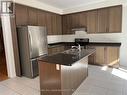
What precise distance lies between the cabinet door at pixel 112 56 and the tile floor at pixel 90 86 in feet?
1.86

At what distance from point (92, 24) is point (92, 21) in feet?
0.43

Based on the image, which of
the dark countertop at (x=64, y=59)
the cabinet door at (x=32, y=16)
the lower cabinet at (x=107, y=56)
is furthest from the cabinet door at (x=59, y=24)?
the dark countertop at (x=64, y=59)

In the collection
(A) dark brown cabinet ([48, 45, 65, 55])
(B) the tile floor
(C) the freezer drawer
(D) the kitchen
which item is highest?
(D) the kitchen

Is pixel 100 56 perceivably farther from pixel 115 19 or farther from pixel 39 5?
pixel 39 5

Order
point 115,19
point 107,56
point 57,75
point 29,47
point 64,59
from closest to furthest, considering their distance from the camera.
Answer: point 57,75, point 64,59, point 29,47, point 107,56, point 115,19

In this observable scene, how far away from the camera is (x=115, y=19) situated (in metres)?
4.27

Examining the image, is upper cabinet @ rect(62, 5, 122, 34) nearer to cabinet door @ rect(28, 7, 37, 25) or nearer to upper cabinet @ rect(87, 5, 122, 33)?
upper cabinet @ rect(87, 5, 122, 33)

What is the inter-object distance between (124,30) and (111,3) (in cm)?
120

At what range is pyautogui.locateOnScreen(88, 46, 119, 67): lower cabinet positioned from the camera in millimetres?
4016

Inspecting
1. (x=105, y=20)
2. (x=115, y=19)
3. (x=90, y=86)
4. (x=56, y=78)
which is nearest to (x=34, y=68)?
(x=56, y=78)

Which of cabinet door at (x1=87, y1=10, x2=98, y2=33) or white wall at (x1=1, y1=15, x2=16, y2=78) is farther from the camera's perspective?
cabinet door at (x1=87, y1=10, x2=98, y2=33)

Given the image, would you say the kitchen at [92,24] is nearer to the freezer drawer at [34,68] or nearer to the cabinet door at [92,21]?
the cabinet door at [92,21]

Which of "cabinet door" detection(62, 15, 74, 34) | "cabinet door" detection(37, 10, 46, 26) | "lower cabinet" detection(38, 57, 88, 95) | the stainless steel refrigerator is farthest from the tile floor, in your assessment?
"cabinet door" detection(62, 15, 74, 34)

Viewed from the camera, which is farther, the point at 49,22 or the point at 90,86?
the point at 49,22
